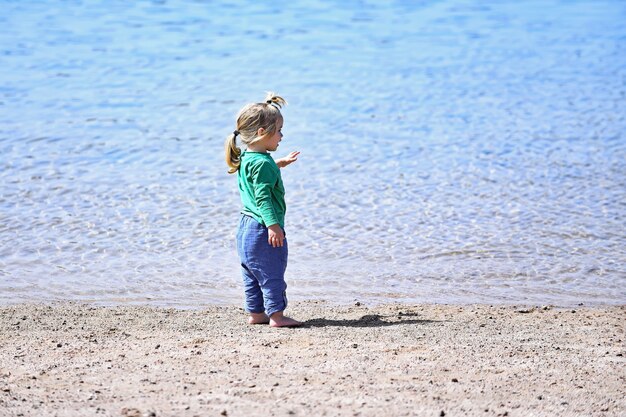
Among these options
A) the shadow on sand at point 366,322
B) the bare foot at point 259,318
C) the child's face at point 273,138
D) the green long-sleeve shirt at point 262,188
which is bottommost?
the shadow on sand at point 366,322

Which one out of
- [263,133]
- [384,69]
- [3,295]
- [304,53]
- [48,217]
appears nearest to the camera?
[263,133]

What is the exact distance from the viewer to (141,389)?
14.4 ft

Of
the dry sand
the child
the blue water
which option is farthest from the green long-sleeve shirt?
the blue water

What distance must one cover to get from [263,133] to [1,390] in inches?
75.7

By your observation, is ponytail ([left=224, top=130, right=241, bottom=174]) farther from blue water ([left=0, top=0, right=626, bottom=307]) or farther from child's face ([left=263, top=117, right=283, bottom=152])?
blue water ([left=0, top=0, right=626, bottom=307])

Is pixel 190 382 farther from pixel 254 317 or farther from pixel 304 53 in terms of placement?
pixel 304 53

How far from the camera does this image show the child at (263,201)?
5.39 m

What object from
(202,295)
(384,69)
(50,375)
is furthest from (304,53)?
(50,375)

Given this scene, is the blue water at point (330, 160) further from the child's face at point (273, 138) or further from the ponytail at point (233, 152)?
the child's face at point (273, 138)

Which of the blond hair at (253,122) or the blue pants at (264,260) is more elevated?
the blond hair at (253,122)

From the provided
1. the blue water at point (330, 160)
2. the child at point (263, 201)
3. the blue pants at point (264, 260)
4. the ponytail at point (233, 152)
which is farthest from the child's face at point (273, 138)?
the blue water at point (330, 160)

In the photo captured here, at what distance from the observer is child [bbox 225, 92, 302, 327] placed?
212 inches

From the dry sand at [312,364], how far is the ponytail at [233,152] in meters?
0.87

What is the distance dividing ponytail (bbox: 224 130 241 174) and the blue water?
1.22 metres
